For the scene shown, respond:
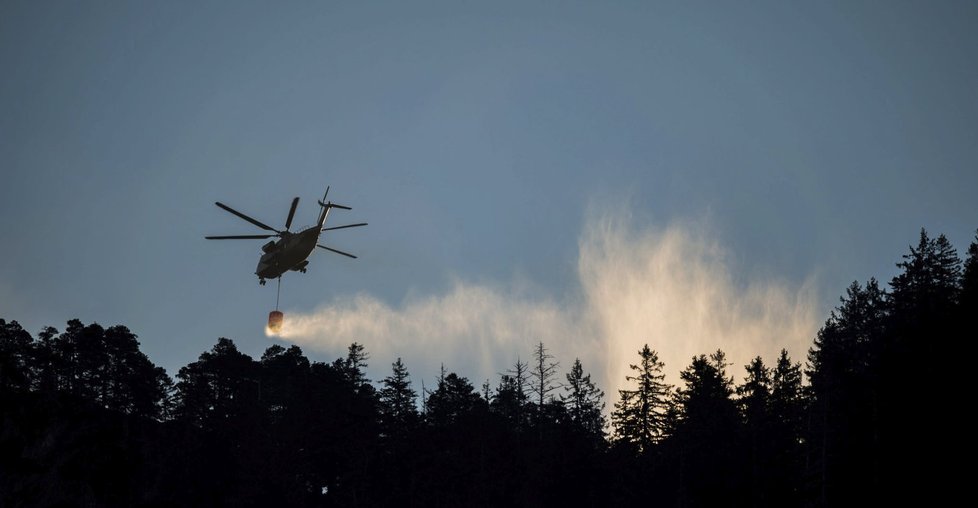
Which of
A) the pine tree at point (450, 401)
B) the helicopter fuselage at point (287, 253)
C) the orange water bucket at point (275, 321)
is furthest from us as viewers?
the pine tree at point (450, 401)

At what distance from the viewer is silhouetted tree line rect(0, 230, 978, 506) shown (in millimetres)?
61281

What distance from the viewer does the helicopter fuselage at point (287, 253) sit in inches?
2653

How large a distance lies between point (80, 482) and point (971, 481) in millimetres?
57987

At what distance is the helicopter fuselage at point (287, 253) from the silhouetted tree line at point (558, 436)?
16.4m

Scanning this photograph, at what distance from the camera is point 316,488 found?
85375mm

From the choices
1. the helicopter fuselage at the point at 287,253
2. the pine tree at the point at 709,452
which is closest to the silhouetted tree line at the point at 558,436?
the pine tree at the point at 709,452

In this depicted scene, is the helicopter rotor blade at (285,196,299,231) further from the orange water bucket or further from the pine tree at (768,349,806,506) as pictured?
the pine tree at (768,349,806,506)

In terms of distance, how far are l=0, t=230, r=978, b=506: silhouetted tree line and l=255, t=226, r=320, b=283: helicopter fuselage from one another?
1636cm

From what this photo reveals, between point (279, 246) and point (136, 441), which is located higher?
point (279, 246)

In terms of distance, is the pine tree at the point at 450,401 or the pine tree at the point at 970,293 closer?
the pine tree at the point at 970,293

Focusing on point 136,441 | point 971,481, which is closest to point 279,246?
point 136,441

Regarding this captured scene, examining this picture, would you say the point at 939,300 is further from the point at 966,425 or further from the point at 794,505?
the point at 794,505

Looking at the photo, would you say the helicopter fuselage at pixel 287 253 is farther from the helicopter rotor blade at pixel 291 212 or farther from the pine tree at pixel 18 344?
the pine tree at pixel 18 344

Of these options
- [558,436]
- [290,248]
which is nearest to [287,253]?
[290,248]
